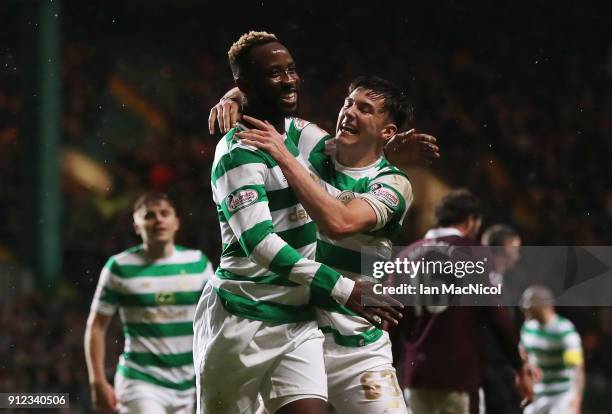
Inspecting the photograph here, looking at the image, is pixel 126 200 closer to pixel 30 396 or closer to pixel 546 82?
pixel 30 396

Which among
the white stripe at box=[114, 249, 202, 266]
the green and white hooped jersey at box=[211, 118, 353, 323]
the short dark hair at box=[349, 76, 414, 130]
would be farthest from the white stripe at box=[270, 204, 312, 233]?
the white stripe at box=[114, 249, 202, 266]

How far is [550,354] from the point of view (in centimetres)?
692

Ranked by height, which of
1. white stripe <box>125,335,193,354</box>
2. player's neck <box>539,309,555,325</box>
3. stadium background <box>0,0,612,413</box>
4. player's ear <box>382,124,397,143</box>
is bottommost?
white stripe <box>125,335,193,354</box>

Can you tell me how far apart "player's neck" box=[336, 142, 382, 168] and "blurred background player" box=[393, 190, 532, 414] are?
1413 millimetres

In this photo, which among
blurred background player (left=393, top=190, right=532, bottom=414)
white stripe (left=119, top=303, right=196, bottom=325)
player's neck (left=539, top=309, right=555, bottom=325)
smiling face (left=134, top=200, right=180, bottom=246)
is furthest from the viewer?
player's neck (left=539, top=309, right=555, bottom=325)

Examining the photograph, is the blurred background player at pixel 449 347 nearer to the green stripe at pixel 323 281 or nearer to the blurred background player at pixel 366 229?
the blurred background player at pixel 366 229

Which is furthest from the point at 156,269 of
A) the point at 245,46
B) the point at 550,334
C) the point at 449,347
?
the point at 550,334

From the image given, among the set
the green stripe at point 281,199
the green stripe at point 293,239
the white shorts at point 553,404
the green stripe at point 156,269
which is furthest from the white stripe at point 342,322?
the white shorts at point 553,404

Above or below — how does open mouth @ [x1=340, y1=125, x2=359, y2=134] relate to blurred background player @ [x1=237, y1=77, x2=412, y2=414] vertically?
above

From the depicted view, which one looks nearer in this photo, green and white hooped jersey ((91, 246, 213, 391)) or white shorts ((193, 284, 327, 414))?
white shorts ((193, 284, 327, 414))

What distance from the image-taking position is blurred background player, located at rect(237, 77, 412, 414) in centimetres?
354

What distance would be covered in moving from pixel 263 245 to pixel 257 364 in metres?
0.39

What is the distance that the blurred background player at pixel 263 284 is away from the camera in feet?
10.2

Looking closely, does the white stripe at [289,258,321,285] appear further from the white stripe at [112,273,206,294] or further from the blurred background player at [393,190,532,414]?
the white stripe at [112,273,206,294]
